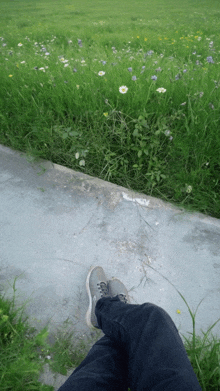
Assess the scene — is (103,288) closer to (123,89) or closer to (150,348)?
(150,348)

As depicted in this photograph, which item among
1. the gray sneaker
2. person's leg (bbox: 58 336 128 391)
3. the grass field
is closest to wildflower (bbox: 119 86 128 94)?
the grass field

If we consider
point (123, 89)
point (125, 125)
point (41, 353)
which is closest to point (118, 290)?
point (41, 353)

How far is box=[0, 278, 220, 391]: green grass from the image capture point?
43.0 inches

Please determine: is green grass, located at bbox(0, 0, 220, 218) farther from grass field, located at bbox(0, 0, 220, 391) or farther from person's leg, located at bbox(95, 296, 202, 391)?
person's leg, located at bbox(95, 296, 202, 391)

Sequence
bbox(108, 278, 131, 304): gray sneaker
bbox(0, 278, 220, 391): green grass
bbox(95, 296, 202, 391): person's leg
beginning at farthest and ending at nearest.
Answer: bbox(108, 278, 131, 304): gray sneaker → bbox(0, 278, 220, 391): green grass → bbox(95, 296, 202, 391): person's leg

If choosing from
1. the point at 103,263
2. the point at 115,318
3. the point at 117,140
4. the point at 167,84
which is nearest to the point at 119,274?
the point at 103,263

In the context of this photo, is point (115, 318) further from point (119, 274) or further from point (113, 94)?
point (113, 94)

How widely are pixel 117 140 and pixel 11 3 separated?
1258 cm

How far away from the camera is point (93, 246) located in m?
1.77

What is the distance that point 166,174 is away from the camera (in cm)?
203

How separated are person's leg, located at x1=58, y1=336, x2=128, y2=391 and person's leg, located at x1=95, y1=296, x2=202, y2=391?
0.11 ft

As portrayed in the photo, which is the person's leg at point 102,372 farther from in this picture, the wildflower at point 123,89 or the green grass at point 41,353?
the wildflower at point 123,89

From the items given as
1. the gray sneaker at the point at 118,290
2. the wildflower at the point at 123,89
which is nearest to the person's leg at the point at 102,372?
the gray sneaker at the point at 118,290

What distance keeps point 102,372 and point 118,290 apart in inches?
22.6
